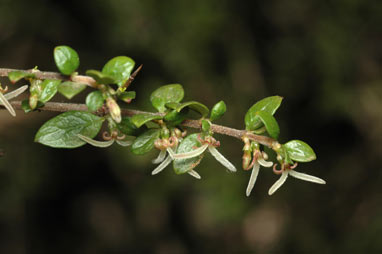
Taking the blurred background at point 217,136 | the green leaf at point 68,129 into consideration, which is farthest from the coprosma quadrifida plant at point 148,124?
the blurred background at point 217,136

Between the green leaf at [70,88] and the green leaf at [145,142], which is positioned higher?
the green leaf at [70,88]

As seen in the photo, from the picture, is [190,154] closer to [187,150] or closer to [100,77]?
[187,150]

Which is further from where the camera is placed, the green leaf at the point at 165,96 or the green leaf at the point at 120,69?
the green leaf at the point at 165,96

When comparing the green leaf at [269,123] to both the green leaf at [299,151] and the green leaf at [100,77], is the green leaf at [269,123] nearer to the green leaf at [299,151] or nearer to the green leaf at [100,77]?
the green leaf at [299,151]

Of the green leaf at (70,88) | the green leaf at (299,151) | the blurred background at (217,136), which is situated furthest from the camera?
the blurred background at (217,136)

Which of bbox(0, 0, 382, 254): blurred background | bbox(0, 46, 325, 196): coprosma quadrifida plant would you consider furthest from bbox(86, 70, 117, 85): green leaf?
bbox(0, 0, 382, 254): blurred background

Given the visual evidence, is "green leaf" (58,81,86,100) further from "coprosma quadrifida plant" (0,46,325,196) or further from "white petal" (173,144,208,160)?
"white petal" (173,144,208,160)

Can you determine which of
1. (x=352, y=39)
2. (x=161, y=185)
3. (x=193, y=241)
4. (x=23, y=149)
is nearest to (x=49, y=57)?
(x=23, y=149)
